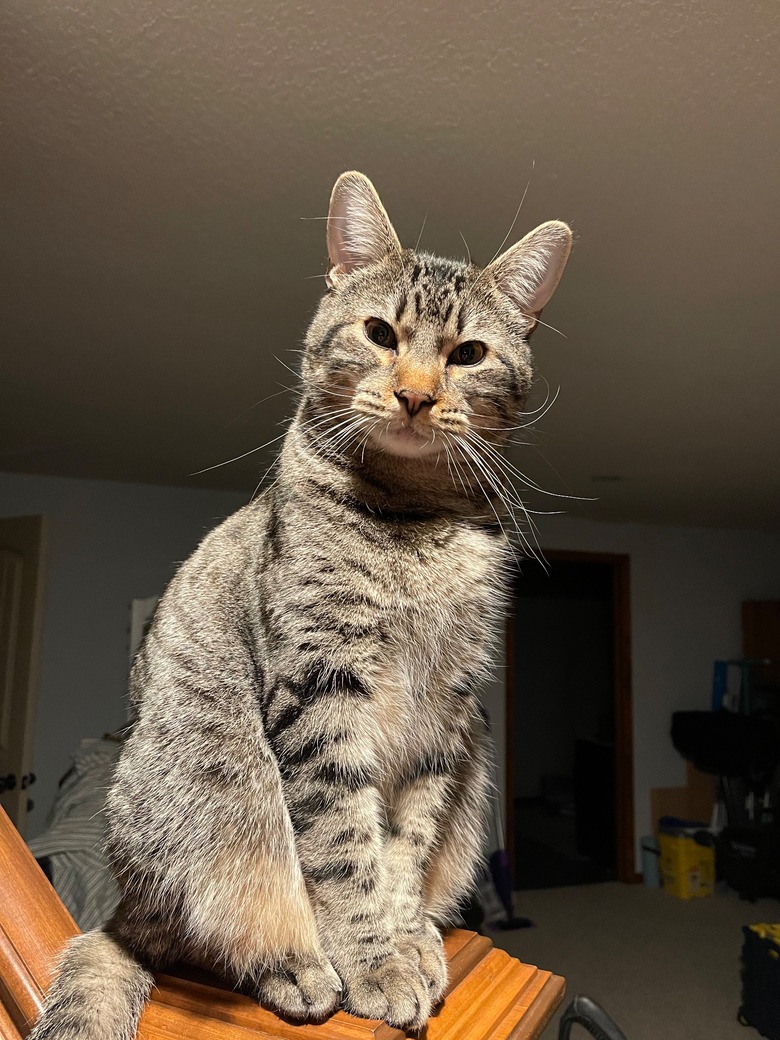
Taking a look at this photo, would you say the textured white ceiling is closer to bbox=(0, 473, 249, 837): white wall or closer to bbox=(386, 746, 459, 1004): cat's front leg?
bbox=(386, 746, 459, 1004): cat's front leg

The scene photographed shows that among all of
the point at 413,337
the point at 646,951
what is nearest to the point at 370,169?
the point at 413,337

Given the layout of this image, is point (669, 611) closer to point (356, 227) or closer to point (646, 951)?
point (646, 951)

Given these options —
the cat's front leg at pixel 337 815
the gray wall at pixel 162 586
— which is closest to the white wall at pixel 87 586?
the gray wall at pixel 162 586

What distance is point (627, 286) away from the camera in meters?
1.81

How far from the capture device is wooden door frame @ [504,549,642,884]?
4.96 meters

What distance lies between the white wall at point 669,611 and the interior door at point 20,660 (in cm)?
314

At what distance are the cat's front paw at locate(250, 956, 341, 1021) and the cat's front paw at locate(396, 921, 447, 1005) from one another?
0.23 ft

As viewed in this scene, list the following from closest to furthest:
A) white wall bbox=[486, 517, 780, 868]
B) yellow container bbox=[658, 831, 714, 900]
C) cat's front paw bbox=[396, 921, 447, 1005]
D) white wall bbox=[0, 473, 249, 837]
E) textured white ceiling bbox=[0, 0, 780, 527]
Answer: cat's front paw bbox=[396, 921, 447, 1005] < textured white ceiling bbox=[0, 0, 780, 527] < white wall bbox=[0, 473, 249, 837] < yellow container bbox=[658, 831, 714, 900] < white wall bbox=[486, 517, 780, 868]

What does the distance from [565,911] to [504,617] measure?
4269 millimetres

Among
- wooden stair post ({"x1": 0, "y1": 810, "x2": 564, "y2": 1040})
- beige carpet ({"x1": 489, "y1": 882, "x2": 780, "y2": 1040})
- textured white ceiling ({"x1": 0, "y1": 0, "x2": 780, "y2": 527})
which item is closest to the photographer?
wooden stair post ({"x1": 0, "y1": 810, "x2": 564, "y2": 1040})

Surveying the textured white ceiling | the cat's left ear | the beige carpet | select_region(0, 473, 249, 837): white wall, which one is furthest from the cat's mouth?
select_region(0, 473, 249, 837): white wall

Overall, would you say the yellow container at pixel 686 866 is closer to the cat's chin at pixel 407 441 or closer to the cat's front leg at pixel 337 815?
the cat's front leg at pixel 337 815

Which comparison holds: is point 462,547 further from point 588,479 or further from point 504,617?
point 588,479

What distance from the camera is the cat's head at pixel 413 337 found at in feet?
2.25
